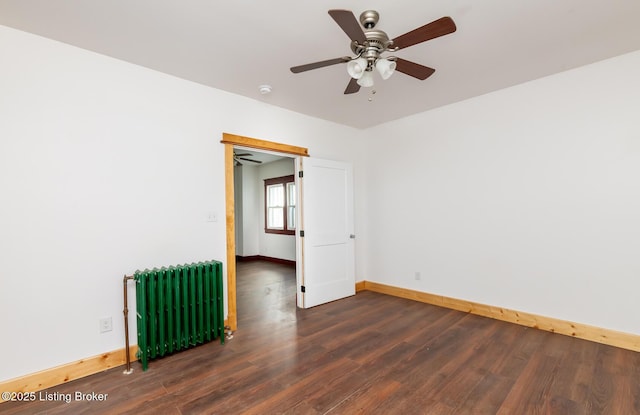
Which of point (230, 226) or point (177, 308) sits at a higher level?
point (230, 226)

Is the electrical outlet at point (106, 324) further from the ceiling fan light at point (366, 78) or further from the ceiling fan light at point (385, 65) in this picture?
the ceiling fan light at point (385, 65)

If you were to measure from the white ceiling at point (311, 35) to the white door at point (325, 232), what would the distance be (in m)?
1.36

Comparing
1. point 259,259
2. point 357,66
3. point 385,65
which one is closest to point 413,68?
point 385,65

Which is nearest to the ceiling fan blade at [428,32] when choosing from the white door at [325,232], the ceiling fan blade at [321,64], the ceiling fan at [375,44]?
the ceiling fan at [375,44]

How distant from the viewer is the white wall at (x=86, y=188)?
89.7 inches

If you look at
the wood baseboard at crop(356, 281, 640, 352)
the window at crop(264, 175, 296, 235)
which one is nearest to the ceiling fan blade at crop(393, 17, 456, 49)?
the wood baseboard at crop(356, 281, 640, 352)

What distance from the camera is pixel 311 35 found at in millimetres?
2416

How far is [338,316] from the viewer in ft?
12.5

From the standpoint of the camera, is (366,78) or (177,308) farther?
(177,308)

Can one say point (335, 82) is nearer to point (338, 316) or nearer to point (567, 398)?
point (338, 316)

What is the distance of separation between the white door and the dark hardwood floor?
806 mm

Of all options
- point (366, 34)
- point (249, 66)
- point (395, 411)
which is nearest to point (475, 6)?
point (366, 34)

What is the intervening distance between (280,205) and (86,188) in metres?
5.57

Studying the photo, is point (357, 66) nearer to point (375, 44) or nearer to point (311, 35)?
point (375, 44)
